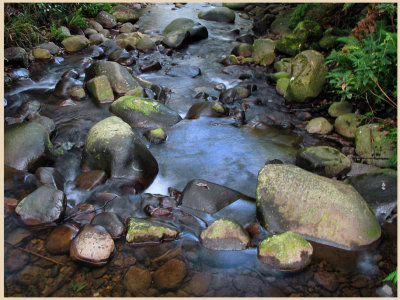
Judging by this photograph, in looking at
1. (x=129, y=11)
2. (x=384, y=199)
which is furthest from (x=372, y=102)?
(x=129, y=11)

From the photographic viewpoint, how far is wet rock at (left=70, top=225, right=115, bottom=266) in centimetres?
343

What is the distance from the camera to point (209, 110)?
6.96 meters

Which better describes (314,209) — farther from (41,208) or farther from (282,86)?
(282,86)

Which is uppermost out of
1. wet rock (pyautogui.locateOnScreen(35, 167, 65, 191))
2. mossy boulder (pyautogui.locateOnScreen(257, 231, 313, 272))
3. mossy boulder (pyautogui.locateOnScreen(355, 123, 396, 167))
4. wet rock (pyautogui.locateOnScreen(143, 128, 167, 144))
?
mossy boulder (pyautogui.locateOnScreen(355, 123, 396, 167))

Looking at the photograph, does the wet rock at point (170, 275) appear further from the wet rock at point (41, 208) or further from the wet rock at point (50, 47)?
the wet rock at point (50, 47)

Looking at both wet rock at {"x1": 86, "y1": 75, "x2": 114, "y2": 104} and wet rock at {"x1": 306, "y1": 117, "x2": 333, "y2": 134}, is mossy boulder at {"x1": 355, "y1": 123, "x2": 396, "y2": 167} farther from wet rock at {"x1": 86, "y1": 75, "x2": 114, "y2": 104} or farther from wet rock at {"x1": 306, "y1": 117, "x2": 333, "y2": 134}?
wet rock at {"x1": 86, "y1": 75, "x2": 114, "y2": 104}

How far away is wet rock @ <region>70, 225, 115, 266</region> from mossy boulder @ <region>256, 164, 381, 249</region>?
1.76 metres

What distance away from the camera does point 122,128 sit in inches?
197

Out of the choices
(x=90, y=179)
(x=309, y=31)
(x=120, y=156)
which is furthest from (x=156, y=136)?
(x=309, y=31)

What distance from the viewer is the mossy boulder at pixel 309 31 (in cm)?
938

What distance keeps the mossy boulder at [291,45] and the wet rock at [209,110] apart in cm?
373

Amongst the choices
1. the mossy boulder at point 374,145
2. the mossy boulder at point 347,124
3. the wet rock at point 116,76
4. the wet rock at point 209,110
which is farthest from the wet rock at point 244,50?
the mossy boulder at point 374,145

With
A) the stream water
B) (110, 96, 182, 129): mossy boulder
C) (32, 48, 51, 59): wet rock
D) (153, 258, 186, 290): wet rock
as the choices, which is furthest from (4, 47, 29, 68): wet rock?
(153, 258, 186, 290): wet rock

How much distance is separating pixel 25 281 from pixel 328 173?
395 cm
